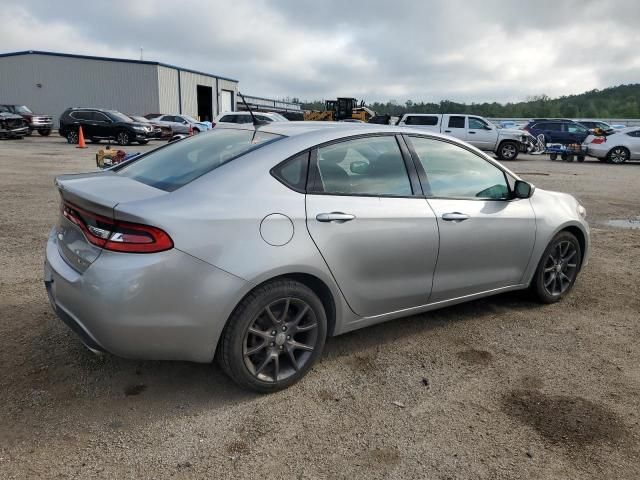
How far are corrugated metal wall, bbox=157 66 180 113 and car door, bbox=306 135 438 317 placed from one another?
3943 centimetres

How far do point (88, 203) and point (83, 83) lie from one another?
42.1m

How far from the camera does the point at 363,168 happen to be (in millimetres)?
3391

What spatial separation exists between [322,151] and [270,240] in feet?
2.45

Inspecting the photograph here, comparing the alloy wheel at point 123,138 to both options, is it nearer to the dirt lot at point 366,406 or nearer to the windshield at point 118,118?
the windshield at point 118,118

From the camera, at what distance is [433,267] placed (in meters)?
3.57

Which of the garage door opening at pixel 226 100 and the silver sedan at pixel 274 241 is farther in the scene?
the garage door opening at pixel 226 100

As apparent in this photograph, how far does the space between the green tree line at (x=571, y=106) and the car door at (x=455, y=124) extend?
51.0 m

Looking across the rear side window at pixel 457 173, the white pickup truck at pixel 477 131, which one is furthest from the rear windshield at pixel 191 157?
the white pickup truck at pixel 477 131

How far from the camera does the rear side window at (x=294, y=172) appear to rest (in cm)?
301

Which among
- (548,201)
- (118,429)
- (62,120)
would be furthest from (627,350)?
(62,120)

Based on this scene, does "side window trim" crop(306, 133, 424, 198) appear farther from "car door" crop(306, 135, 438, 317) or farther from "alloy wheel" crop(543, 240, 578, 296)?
"alloy wheel" crop(543, 240, 578, 296)

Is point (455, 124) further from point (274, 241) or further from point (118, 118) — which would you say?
point (274, 241)

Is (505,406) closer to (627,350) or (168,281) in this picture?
(627,350)

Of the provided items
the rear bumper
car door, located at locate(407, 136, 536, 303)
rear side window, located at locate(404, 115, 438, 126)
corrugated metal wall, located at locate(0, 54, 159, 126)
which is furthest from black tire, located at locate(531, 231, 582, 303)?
corrugated metal wall, located at locate(0, 54, 159, 126)
